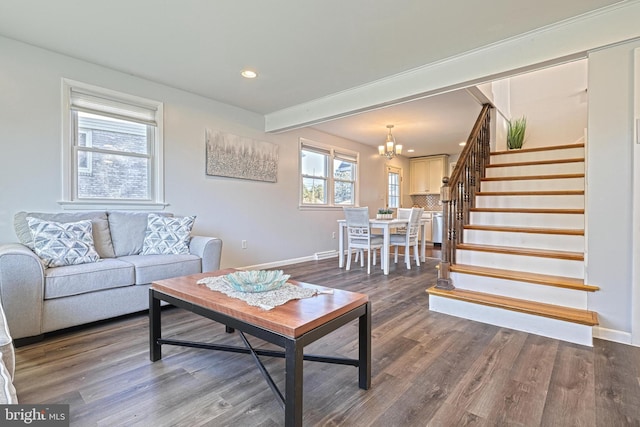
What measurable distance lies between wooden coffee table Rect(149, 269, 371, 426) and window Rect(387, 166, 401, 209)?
20.9 ft

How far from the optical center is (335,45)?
262 cm

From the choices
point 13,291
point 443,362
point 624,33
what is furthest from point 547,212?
point 13,291

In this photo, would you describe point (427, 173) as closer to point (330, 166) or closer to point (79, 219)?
point (330, 166)

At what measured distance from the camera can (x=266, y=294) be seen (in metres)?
1.59

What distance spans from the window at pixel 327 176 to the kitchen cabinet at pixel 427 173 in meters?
2.63

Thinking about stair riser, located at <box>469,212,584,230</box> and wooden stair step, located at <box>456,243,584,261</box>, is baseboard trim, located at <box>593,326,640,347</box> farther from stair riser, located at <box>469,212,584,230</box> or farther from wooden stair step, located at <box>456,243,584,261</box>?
stair riser, located at <box>469,212,584,230</box>

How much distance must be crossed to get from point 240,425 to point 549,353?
203 centimetres

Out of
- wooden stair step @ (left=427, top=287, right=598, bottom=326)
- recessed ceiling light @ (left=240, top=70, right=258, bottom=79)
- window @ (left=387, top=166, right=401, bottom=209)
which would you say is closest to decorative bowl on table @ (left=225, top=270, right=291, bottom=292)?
wooden stair step @ (left=427, top=287, right=598, bottom=326)

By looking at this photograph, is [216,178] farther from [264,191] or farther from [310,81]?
[310,81]

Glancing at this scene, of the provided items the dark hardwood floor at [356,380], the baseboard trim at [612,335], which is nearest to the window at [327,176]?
the dark hardwood floor at [356,380]

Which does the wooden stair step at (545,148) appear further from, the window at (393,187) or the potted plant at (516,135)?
the window at (393,187)

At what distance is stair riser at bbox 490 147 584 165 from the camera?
361 cm

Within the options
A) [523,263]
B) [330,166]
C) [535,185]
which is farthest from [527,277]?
[330,166]

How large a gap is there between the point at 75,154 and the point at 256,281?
2.60 meters
